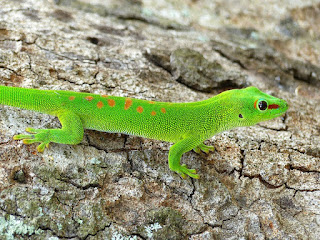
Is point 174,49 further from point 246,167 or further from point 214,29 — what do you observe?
point 246,167

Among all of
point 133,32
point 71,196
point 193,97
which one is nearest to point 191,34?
point 133,32

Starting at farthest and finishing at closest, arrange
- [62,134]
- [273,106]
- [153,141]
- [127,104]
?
[153,141] < [127,104] < [273,106] < [62,134]

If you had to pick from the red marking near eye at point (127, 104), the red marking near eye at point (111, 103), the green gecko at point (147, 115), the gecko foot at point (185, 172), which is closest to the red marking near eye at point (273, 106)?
the green gecko at point (147, 115)

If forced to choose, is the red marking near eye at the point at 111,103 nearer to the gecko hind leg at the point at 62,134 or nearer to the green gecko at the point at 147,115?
the green gecko at the point at 147,115

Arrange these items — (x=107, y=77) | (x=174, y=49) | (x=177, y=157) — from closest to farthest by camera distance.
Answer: (x=177, y=157) → (x=107, y=77) → (x=174, y=49)

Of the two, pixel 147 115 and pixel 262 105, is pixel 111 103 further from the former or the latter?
pixel 262 105

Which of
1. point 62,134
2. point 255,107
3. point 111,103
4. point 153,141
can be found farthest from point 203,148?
point 62,134

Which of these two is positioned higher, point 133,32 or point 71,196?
point 133,32
